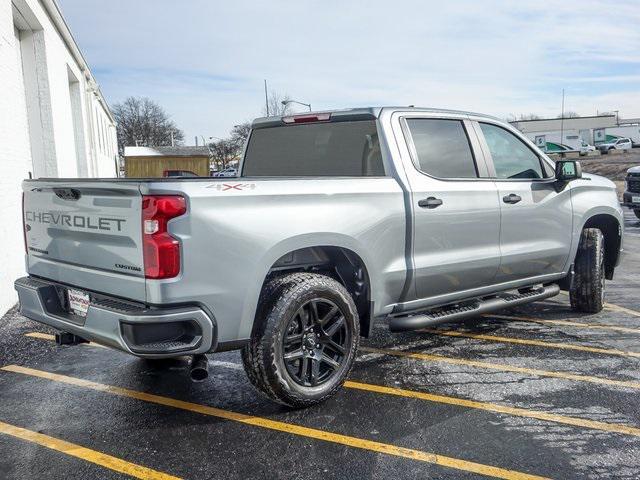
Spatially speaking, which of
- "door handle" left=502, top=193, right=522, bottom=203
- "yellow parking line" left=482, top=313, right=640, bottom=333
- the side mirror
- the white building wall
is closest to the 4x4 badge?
"door handle" left=502, top=193, right=522, bottom=203

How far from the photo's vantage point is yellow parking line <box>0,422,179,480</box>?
300cm

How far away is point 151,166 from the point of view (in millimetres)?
35656

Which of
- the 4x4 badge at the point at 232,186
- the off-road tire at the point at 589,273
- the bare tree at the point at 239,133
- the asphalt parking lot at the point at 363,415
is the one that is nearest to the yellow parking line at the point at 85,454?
the asphalt parking lot at the point at 363,415

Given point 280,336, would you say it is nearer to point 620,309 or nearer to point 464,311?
point 464,311

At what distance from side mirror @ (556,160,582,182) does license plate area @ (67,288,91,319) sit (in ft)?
13.5

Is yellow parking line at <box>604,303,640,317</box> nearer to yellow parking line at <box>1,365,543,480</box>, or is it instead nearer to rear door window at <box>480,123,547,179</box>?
rear door window at <box>480,123,547,179</box>

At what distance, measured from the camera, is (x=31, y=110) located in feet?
35.1

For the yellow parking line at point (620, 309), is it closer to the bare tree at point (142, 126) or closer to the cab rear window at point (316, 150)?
the cab rear window at point (316, 150)

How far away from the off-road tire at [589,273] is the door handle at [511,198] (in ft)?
4.33

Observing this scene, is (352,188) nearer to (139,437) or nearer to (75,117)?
(139,437)

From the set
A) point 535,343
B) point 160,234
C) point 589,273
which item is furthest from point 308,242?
point 589,273

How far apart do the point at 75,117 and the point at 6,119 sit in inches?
456

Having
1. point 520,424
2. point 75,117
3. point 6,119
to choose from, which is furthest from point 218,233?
point 75,117

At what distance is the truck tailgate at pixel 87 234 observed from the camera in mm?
3139
